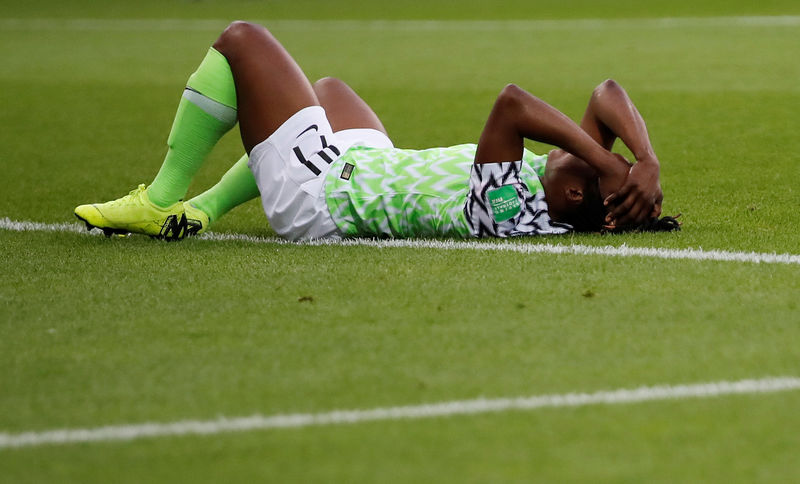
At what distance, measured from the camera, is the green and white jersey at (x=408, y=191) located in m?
5.78

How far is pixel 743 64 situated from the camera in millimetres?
14781

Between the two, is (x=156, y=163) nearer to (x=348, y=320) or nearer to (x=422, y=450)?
(x=348, y=320)

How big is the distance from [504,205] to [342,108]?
1190 millimetres

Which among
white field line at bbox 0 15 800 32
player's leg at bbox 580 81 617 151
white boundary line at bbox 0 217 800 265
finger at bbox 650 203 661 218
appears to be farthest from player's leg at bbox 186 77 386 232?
white field line at bbox 0 15 800 32

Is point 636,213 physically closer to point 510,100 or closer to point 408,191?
point 510,100

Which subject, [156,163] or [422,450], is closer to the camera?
[422,450]

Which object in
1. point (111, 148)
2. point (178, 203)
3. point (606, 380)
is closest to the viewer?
point (606, 380)

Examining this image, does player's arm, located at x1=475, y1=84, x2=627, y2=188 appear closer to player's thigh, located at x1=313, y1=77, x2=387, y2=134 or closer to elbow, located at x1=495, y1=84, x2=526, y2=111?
elbow, located at x1=495, y1=84, x2=526, y2=111

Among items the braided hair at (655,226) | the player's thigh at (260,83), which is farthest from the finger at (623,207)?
the player's thigh at (260,83)

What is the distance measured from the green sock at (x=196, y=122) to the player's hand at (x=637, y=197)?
180 cm

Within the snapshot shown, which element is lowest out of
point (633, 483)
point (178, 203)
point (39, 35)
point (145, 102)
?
point (39, 35)

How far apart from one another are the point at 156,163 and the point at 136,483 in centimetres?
632

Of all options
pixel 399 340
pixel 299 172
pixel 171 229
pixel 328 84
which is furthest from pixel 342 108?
pixel 399 340

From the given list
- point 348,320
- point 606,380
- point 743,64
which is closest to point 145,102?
point 743,64
